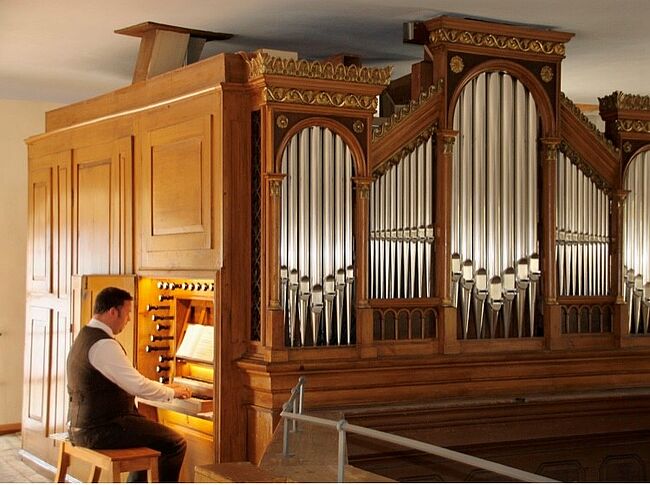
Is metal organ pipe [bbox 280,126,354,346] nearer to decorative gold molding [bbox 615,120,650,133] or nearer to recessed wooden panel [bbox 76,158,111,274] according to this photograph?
recessed wooden panel [bbox 76,158,111,274]

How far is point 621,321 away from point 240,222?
9.70ft

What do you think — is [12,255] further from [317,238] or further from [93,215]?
[317,238]

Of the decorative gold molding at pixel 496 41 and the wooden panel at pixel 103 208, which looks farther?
the wooden panel at pixel 103 208

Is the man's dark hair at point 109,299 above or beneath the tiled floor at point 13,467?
above

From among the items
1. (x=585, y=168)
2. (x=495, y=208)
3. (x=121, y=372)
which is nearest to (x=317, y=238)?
(x=495, y=208)

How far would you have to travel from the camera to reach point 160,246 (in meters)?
7.77

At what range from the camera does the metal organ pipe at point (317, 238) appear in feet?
22.7

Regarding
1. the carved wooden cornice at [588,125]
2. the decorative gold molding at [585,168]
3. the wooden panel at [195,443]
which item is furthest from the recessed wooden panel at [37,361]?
the carved wooden cornice at [588,125]

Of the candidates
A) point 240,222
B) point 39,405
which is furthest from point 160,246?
point 39,405

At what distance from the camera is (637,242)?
8297mm

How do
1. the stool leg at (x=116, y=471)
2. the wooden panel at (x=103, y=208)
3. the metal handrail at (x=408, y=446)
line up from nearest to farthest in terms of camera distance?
the metal handrail at (x=408, y=446) → the stool leg at (x=116, y=471) → the wooden panel at (x=103, y=208)

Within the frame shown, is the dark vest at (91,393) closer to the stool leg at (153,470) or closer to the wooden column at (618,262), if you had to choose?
the stool leg at (153,470)

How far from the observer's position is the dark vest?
7.09 metres

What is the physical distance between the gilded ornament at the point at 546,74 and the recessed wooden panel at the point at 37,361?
4.51 metres
